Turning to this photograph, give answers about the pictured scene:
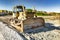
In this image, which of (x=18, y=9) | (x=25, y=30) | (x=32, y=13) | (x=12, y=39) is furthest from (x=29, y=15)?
(x=12, y=39)

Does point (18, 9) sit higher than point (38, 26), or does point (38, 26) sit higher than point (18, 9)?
point (18, 9)

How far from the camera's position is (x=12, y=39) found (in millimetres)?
8508

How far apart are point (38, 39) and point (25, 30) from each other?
3.37 meters

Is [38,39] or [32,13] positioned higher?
[32,13]

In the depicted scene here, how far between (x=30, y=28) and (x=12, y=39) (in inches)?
186

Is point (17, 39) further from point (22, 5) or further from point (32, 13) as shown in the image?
point (22, 5)

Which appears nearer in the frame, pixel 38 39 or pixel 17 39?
pixel 17 39

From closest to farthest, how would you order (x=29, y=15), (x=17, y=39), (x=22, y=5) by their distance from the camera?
(x=17, y=39) → (x=29, y=15) → (x=22, y=5)

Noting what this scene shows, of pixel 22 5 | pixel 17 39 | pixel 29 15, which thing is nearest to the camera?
pixel 17 39

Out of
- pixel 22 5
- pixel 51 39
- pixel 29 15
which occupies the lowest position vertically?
pixel 51 39

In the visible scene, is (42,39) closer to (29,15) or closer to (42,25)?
(42,25)

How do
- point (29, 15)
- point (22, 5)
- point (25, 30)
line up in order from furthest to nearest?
1. point (22, 5)
2. point (29, 15)
3. point (25, 30)

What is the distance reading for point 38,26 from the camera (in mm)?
13867

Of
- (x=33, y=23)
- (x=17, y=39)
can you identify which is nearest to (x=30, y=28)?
(x=33, y=23)
